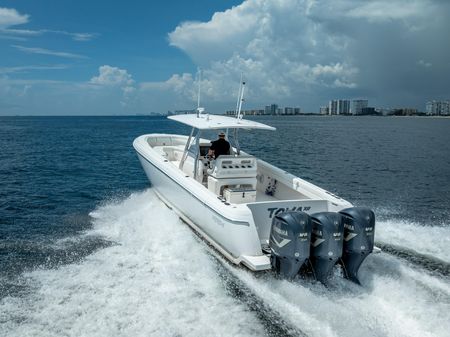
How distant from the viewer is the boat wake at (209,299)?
486 cm

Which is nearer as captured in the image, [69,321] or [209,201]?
[69,321]

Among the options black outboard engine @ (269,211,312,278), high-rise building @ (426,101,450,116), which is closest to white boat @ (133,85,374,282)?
black outboard engine @ (269,211,312,278)

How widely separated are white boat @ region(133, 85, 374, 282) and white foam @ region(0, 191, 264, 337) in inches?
25.7

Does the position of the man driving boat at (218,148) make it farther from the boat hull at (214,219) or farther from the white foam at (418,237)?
the white foam at (418,237)

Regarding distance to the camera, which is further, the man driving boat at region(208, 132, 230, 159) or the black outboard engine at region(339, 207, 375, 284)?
the man driving boat at region(208, 132, 230, 159)

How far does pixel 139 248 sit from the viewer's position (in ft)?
24.7

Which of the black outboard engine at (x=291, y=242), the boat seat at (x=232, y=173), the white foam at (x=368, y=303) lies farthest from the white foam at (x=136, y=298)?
the boat seat at (x=232, y=173)

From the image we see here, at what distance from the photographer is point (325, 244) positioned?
5.78 m

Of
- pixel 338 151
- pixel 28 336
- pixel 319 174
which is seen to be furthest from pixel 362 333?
pixel 338 151

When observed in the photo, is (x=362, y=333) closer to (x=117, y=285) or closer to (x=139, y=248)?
(x=117, y=285)

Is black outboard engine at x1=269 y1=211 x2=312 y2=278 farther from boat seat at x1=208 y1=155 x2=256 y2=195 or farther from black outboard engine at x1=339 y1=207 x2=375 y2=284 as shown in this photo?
boat seat at x1=208 y1=155 x2=256 y2=195

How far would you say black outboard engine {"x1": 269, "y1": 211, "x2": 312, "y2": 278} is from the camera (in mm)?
5699

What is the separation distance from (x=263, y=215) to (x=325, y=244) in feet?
4.25

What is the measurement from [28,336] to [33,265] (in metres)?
2.58
